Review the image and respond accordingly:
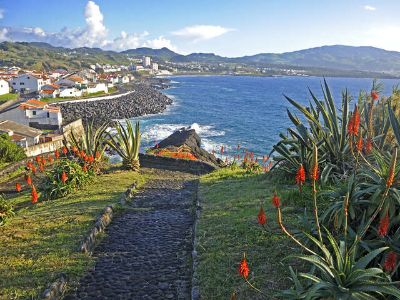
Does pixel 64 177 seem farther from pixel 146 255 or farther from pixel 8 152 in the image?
pixel 8 152

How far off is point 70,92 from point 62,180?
69045 mm

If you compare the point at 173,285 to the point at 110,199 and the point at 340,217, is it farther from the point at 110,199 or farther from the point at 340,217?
the point at 110,199

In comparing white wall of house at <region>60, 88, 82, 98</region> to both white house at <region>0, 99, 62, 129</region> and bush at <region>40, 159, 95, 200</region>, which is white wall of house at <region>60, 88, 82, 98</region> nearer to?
white house at <region>0, 99, 62, 129</region>

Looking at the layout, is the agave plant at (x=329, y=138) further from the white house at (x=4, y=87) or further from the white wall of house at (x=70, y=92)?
the white house at (x=4, y=87)

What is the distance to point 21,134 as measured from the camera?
34.6 metres

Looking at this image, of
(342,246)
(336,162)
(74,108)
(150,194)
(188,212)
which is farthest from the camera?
(74,108)

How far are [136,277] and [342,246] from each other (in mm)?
3322

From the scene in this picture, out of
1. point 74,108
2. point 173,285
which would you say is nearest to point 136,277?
point 173,285

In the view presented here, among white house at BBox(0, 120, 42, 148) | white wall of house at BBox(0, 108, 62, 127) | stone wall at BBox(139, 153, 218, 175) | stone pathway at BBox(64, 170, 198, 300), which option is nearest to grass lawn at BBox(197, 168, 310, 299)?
stone pathway at BBox(64, 170, 198, 300)

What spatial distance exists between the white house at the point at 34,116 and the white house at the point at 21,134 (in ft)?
25.4

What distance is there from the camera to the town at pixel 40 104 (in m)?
34.5

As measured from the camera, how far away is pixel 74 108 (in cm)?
6241

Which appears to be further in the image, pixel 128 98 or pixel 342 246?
pixel 128 98

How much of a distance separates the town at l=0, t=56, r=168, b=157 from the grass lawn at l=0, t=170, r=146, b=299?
265 inches
